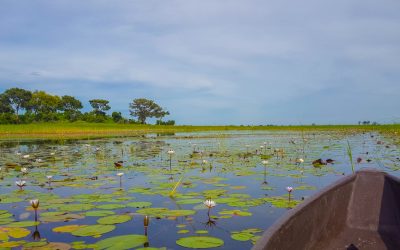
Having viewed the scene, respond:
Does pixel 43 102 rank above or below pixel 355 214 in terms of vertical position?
above

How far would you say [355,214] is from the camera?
9.63 ft

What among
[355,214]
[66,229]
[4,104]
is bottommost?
[66,229]

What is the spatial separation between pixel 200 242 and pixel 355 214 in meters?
→ 1.43

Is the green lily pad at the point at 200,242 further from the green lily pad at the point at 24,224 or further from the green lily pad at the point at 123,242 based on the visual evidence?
the green lily pad at the point at 24,224

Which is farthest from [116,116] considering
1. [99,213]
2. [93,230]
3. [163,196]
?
[93,230]

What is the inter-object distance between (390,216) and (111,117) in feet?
229

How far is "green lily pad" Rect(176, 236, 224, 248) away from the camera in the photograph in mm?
2905

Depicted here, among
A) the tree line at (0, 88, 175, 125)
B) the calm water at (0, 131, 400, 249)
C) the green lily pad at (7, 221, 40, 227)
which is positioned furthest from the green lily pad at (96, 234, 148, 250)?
the tree line at (0, 88, 175, 125)

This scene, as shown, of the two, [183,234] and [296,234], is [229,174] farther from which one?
[296,234]

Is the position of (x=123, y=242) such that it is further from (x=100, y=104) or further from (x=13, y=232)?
(x=100, y=104)

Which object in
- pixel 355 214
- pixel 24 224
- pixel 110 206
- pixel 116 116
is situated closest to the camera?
pixel 355 214

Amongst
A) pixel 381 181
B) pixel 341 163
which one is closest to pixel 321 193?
pixel 381 181

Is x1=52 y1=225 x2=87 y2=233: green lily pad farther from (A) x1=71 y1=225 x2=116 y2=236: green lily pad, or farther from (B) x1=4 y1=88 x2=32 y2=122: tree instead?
(B) x1=4 y1=88 x2=32 y2=122: tree

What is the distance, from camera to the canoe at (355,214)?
2.54 metres
